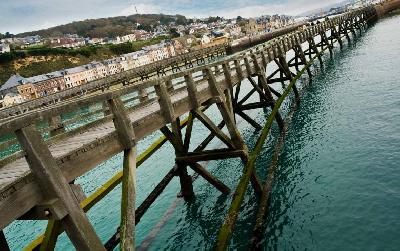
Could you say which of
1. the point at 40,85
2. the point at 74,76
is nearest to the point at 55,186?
the point at 40,85

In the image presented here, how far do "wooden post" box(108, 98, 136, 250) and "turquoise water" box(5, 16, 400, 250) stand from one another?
4.19 metres

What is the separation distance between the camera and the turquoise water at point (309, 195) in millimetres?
9023

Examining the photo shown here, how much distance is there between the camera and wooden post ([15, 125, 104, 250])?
442cm

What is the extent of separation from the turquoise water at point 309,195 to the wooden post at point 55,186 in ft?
17.3

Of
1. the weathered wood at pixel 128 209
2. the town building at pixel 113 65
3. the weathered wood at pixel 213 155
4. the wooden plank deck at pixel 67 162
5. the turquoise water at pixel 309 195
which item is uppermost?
the wooden plank deck at pixel 67 162

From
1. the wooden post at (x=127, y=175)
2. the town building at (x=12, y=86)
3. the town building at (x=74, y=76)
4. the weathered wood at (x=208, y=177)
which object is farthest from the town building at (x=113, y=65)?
the wooden post at (x=127, y=175)

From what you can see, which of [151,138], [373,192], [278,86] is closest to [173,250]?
[373,192]

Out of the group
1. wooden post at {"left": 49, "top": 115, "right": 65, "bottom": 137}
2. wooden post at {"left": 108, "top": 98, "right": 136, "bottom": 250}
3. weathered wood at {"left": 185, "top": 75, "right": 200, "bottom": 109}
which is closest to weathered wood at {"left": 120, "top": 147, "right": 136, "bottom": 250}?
wooden post at {"left": 108, "top": 98, "right": 136, "bottom": 250}

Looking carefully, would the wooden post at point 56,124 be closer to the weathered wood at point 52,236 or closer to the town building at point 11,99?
the weathered wood at point 52,236

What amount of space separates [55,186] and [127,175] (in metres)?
1.65

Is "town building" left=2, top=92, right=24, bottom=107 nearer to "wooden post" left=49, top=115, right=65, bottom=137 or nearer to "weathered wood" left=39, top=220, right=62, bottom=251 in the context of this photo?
"wooden post" left=49, top=115, right=65, bottom=137

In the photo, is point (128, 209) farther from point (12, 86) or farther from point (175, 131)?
point (12, 86)

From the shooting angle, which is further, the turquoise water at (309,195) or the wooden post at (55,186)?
the turquoise water at (309,195)

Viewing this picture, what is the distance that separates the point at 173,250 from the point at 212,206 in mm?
2215
